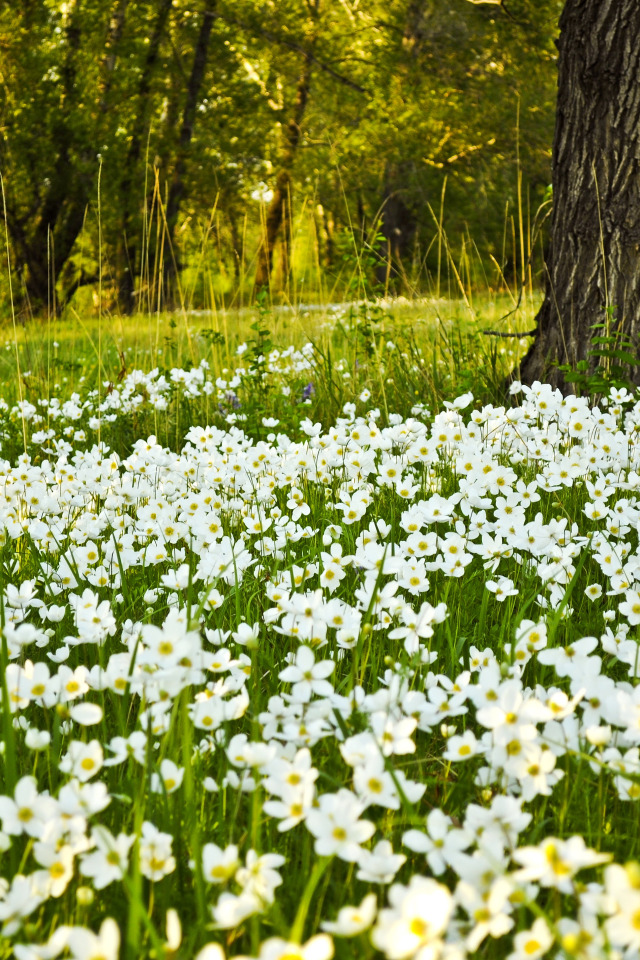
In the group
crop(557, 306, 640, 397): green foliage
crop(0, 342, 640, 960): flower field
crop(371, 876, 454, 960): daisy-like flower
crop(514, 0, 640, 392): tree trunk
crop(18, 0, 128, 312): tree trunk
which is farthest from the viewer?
crop(18, 0, 128, 312): tree trunk

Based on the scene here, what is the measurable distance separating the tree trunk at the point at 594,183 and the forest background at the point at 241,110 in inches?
392

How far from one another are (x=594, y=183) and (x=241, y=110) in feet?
54.1

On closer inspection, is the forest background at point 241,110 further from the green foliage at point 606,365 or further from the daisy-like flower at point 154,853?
the daisy-like flower at point 154,853

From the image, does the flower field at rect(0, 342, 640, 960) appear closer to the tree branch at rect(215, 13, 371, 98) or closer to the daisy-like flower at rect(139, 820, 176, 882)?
the daisy-like flower at rect(139, 820, 176, 882)

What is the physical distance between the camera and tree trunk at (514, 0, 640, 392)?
3.61 m

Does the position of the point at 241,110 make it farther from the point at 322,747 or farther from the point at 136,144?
the point at 322,747

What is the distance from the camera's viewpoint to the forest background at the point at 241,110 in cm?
1422

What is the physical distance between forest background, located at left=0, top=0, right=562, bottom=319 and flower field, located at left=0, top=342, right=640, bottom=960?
11.8 m

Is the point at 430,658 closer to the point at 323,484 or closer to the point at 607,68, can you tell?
the point at 323,484

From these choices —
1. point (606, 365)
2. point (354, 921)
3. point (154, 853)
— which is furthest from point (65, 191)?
point (354, 921)

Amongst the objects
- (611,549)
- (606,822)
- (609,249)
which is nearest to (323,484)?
(611,549)

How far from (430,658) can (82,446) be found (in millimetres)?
3082

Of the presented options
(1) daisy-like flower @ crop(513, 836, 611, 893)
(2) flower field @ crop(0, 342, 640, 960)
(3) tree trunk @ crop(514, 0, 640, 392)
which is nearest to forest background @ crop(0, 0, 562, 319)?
(3) tree trunk @ crop(514, 0, 640, 392)

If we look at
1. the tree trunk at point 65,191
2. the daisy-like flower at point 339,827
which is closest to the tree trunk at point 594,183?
the daisy-like flower at point 339,827
